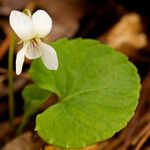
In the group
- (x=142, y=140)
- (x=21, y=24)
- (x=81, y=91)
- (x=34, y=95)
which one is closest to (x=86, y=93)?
(x=81, y=91)

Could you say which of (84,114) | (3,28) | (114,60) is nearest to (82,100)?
(84,114)

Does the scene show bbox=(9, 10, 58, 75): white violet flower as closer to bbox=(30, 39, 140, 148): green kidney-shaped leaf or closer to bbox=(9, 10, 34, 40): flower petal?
bbox=(9, 10, 34, 40): flower petal

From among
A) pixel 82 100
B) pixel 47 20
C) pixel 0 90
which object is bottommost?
pixel 0 90

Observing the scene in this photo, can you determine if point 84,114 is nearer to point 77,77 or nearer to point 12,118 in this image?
point 77,77

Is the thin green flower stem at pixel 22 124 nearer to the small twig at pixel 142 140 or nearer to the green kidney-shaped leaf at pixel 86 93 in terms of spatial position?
the green kidney-shaped leaf at pixel 86 93

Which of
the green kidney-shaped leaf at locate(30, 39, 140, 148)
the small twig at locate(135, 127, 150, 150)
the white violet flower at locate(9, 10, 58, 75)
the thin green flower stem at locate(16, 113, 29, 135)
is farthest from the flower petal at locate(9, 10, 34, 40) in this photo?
the small twig at locate(135, 127, 150, 150)

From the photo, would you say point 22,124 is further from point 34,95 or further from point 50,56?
point 50,56

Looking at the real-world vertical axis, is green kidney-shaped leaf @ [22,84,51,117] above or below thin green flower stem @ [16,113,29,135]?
above
